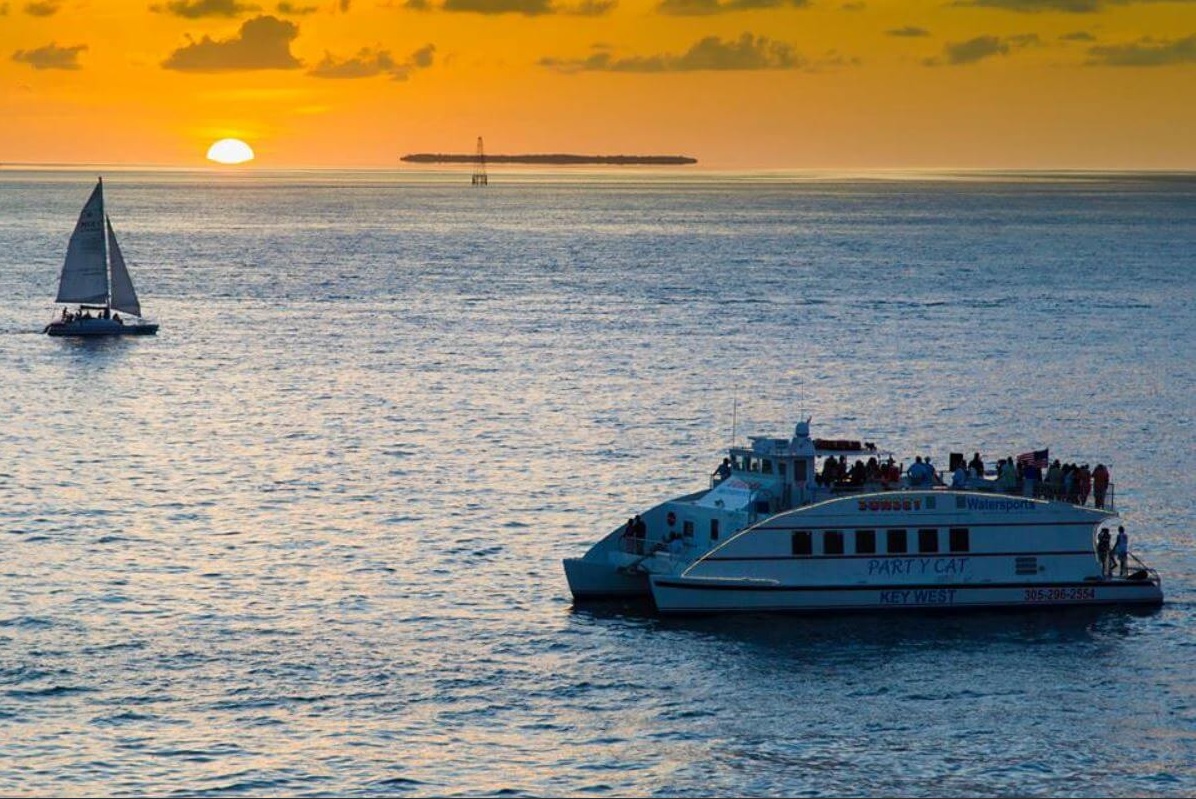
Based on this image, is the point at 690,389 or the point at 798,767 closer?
the point at 798,767

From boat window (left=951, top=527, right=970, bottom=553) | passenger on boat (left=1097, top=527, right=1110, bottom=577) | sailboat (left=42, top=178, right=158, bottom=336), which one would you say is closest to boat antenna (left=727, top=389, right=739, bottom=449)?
passenger on boat (left=1097, top=527, right=1110, bottom=577)

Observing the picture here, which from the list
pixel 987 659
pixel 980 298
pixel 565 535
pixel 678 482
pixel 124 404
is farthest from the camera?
pixel 980 298

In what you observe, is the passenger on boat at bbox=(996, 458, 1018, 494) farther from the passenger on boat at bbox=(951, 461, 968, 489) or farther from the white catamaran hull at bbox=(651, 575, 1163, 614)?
the white catamaran hull at bbox=(651, 575, 1163, 614)

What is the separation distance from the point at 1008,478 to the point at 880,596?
19.9ft

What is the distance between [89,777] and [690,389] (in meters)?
66.2

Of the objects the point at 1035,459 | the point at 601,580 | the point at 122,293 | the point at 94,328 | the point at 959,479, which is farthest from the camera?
the point at 122,293

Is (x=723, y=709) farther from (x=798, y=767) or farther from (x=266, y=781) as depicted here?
(x=266, y=781)

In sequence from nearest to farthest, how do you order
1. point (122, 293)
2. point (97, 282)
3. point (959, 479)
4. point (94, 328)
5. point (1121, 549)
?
point (1121, 549) → point (959, 479) → point (94, 328) → point (97, 282) → point (122, 293)

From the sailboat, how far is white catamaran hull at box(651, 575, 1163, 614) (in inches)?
3486

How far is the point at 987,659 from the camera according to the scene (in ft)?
181

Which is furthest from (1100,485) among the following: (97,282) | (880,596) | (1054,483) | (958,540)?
(97,282)

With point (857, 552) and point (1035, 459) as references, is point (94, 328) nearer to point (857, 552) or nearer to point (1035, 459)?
point (857, 552)

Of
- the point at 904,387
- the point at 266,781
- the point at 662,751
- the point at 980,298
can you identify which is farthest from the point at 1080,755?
the point at 980,298

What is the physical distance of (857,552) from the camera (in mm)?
59781
